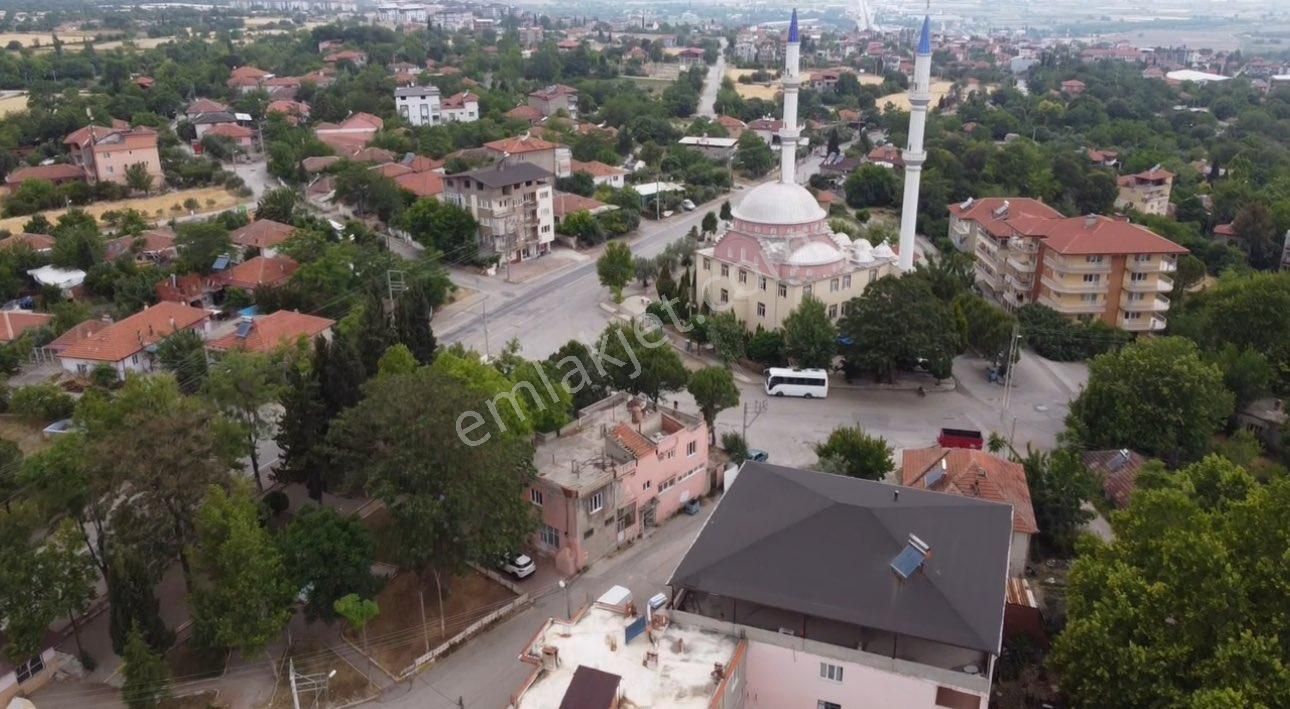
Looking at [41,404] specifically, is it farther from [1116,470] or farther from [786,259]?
[1116,470]

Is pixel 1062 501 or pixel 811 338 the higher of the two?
pixel 811 338

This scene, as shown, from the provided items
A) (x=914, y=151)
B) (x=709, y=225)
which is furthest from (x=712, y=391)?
(x=709, y=225)

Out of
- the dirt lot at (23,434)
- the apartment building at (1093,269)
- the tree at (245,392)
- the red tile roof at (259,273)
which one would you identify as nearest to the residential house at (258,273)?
the red tile roof at (259,273)

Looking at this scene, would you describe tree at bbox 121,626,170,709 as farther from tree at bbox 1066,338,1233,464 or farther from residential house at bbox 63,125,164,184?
residential house at bbox 63,125,164,184

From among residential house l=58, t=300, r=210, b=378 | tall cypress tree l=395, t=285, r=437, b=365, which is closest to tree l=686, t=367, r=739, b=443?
tall cypress tree l=395, t=285, r=437, b=365

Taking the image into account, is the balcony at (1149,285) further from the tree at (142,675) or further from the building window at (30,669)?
the building window at (30,669)

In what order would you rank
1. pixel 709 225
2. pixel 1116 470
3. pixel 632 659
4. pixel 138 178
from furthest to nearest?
pixel 138 178, pixel 709 225, pixel 1116 470, pixel 632 659
